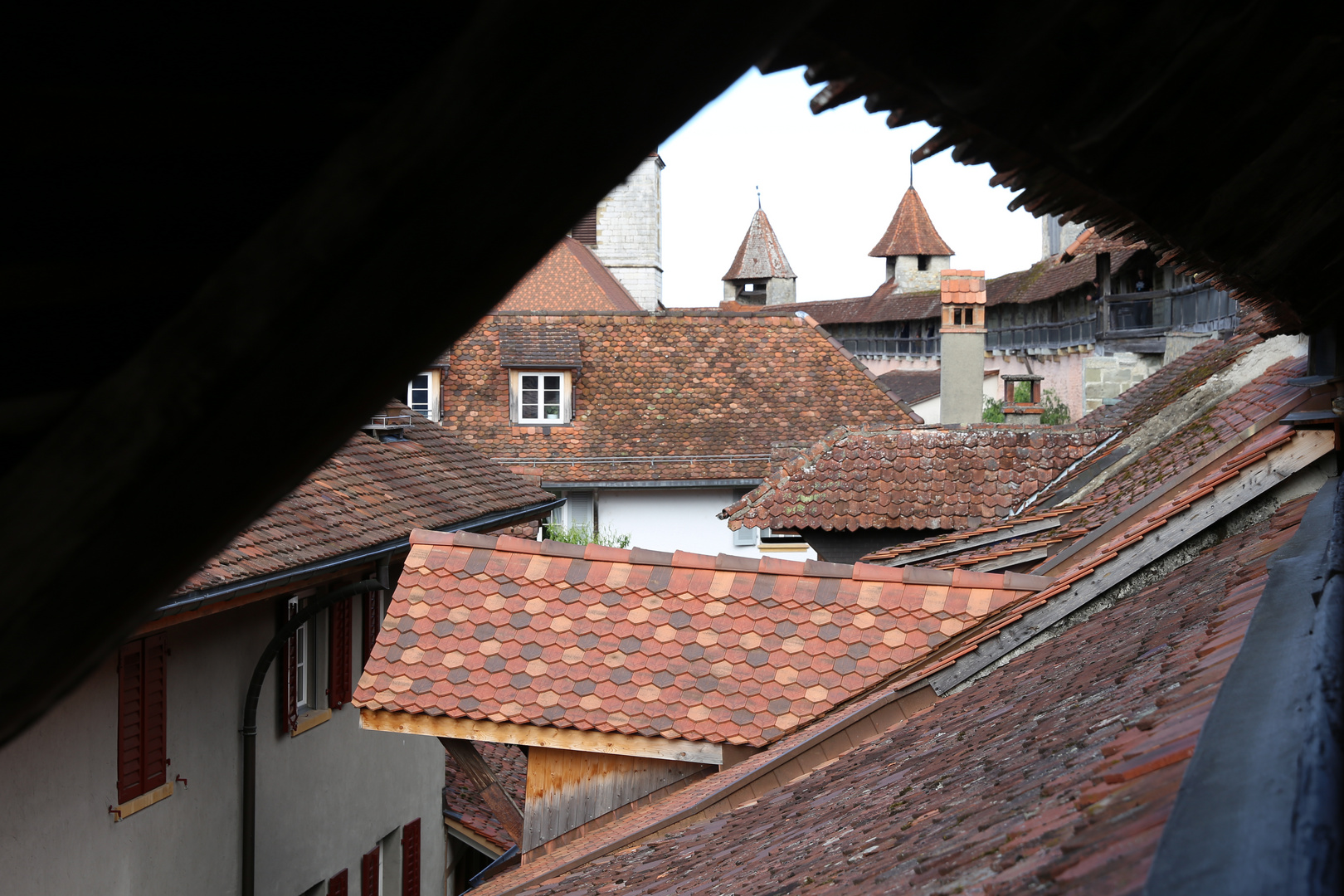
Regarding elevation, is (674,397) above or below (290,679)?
above

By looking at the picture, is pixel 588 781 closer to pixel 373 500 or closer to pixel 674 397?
pixel 373 500

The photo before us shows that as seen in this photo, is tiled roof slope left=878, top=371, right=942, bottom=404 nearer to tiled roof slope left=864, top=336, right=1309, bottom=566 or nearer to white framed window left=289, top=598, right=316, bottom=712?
tiled roof slope left=864, top=336, right=1309, bottom=566

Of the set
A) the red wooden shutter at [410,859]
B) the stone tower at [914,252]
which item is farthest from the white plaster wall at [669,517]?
the stone tower at [914,252]

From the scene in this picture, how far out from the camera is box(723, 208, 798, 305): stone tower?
72.9 m

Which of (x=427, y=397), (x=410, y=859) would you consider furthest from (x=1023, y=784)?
(x=427, y=397)

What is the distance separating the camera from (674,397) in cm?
2334

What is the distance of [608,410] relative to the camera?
23.0 metres

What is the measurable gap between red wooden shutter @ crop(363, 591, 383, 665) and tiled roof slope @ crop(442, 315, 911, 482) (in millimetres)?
10194

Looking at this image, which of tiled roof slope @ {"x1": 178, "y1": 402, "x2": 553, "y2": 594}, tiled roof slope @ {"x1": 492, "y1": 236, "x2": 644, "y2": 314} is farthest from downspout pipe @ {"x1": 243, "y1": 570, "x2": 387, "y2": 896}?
tiled roof slope @ {"x1": 492, "y1": 236, "x2": 644, "y2": 314}

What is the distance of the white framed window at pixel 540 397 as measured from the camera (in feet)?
75.5

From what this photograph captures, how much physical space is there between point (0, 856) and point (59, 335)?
638 centimetres

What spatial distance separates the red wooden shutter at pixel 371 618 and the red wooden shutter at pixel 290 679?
51.9 inches

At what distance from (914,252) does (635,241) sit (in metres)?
A: 24.0

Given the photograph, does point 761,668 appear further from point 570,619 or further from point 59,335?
point 59,335
